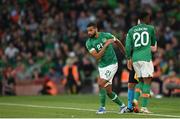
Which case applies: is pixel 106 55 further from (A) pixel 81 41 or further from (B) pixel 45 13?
(B) pixel 45 13

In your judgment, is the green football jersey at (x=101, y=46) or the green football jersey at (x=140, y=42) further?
the green football jersey at (x=140, y=42)

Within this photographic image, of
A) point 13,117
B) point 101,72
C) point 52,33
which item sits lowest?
point 13,117

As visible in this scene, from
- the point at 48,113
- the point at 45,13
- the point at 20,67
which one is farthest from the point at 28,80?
the point at 48,113

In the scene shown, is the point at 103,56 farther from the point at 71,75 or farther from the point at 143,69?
the point at 71,75

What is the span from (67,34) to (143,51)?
17063 mm

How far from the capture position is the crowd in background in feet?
104

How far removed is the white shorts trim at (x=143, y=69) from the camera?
1766 cm

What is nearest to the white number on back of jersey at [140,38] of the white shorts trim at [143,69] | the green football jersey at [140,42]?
the green football jersey at [140,42]

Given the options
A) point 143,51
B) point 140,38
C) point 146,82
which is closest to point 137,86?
point 146,82

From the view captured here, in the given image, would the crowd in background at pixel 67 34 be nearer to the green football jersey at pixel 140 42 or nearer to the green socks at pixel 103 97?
the green football jersey at pixel 140 42

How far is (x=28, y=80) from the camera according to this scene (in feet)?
106

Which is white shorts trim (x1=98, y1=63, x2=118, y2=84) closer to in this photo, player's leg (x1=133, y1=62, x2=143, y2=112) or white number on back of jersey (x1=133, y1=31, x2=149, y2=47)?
player's leg (x1=133, y1=62, x2=143, y2=112)

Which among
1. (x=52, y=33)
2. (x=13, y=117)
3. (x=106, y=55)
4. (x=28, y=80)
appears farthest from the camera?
(x=52, y=33)

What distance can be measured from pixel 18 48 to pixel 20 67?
7.93ft
